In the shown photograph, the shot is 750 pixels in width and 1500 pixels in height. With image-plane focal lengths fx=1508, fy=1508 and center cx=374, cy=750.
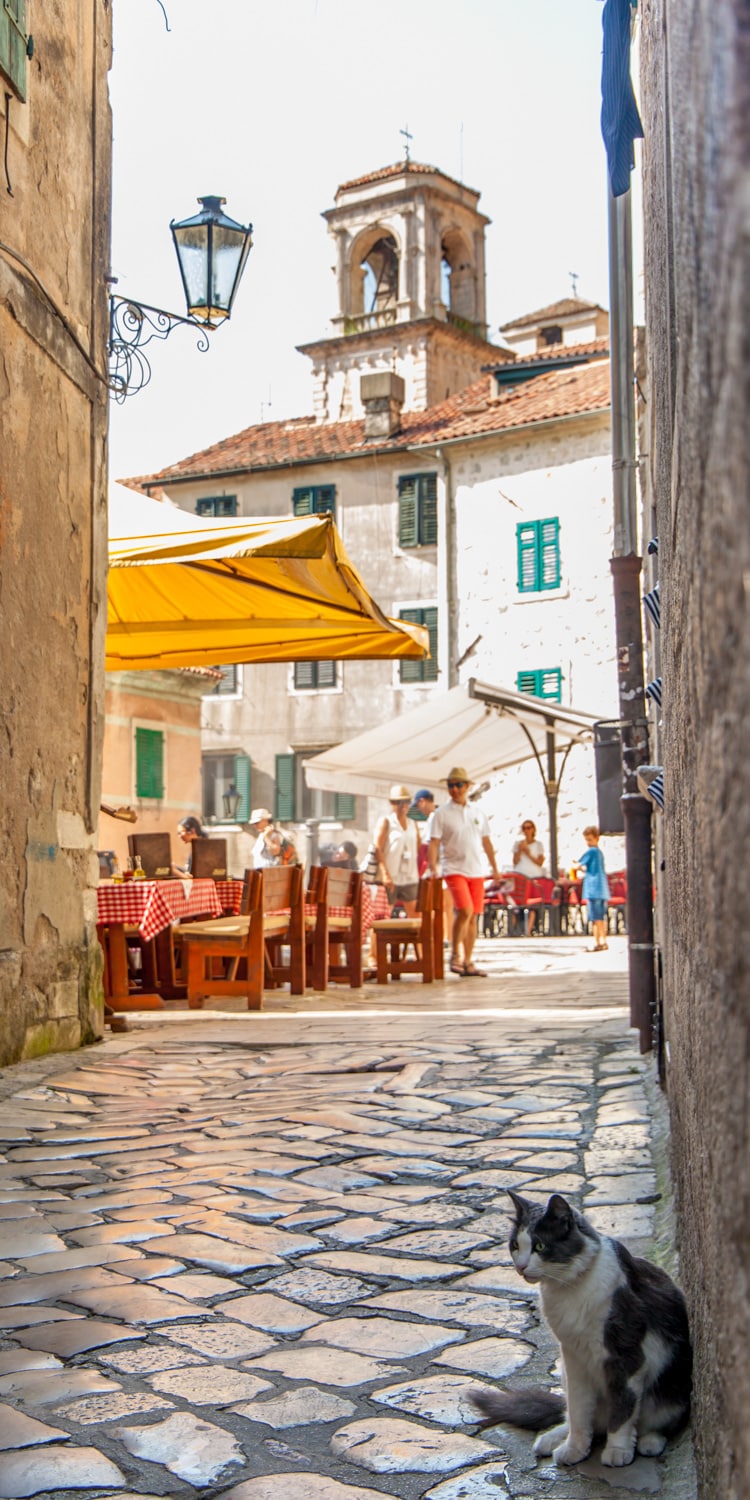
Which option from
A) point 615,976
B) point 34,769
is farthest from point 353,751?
point 34,769

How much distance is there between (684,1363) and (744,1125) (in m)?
1.52

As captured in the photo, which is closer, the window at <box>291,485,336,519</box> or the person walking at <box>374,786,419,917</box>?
the person walking at <box>374,786,419,917</box>

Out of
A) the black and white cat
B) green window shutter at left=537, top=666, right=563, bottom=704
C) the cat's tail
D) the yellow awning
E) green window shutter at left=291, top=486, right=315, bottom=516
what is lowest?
the cat's tail

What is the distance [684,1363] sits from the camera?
7.91 feet

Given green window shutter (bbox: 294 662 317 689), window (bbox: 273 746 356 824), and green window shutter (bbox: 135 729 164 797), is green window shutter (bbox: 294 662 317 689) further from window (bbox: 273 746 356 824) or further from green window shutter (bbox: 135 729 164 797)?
green window shutter (bbox: 135 729 164 797)

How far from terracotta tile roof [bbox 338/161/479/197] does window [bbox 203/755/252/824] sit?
17.1 meters

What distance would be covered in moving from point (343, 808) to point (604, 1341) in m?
30.3

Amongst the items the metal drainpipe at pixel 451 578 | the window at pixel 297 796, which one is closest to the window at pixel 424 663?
the metal drainpipe at pixel 451 578

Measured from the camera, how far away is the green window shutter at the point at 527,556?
29.4 meters

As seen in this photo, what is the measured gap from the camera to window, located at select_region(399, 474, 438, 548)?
105ft

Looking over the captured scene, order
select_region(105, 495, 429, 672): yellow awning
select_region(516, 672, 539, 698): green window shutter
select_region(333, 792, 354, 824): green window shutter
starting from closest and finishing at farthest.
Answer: select_region(105, 495, 429, 672): yellow awning
select_region(516, 672, 539, 698): green window shutter
select_region(333, 792, 354, 824): green window shutter

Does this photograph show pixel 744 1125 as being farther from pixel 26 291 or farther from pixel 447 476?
pixel 447 476

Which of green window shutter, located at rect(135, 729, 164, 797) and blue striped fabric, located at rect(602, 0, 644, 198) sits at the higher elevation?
blue striped fabric, located at rect(602, 0, 644, 198)

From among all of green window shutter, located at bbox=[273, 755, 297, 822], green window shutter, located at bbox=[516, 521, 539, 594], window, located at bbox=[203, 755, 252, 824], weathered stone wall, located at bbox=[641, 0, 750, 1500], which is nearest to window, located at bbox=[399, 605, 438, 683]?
green window shutter, located at bbox=[516, 521, 539, 594]
